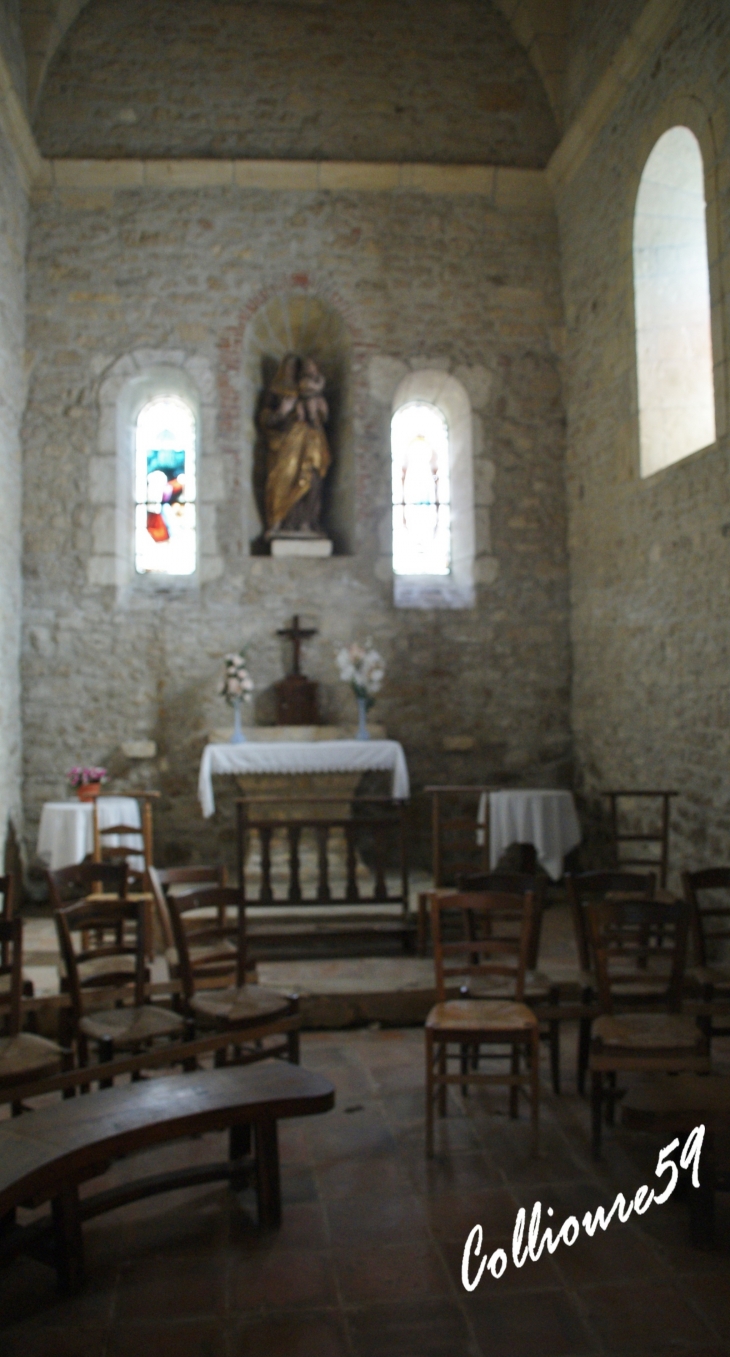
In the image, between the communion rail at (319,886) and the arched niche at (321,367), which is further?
the arched niche at (321,367)

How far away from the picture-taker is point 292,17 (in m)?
8.32

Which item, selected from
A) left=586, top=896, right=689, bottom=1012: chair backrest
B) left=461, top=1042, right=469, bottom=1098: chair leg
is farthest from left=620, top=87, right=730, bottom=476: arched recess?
left=461, top=1042, right=469, bottom=1098: chair leg

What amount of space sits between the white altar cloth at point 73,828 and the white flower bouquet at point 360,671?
1.94m

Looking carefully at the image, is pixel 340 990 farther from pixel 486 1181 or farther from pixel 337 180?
pixel 337 180

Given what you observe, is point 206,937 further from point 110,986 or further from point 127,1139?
point 127,1139

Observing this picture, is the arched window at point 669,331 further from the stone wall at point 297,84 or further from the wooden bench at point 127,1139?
the wooden bench at point 127,1139

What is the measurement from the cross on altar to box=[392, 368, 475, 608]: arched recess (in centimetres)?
81

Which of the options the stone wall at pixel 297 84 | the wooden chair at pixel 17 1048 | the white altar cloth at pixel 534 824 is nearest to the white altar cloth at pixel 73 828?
the white altar cloth at pixel 534 824

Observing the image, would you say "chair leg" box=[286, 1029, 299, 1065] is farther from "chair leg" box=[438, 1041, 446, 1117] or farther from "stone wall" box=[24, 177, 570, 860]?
"stone wall" box=[24, 177, 570, 860]

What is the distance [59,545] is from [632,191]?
195 inches

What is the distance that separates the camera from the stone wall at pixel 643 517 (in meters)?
5.52

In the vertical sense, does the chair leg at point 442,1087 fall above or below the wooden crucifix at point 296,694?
below

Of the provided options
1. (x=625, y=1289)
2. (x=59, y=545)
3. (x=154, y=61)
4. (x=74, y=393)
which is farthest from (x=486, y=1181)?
(x=154, y=61)

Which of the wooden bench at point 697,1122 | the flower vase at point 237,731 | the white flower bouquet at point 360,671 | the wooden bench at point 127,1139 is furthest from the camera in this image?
the white flower bouquet at point 360,671
